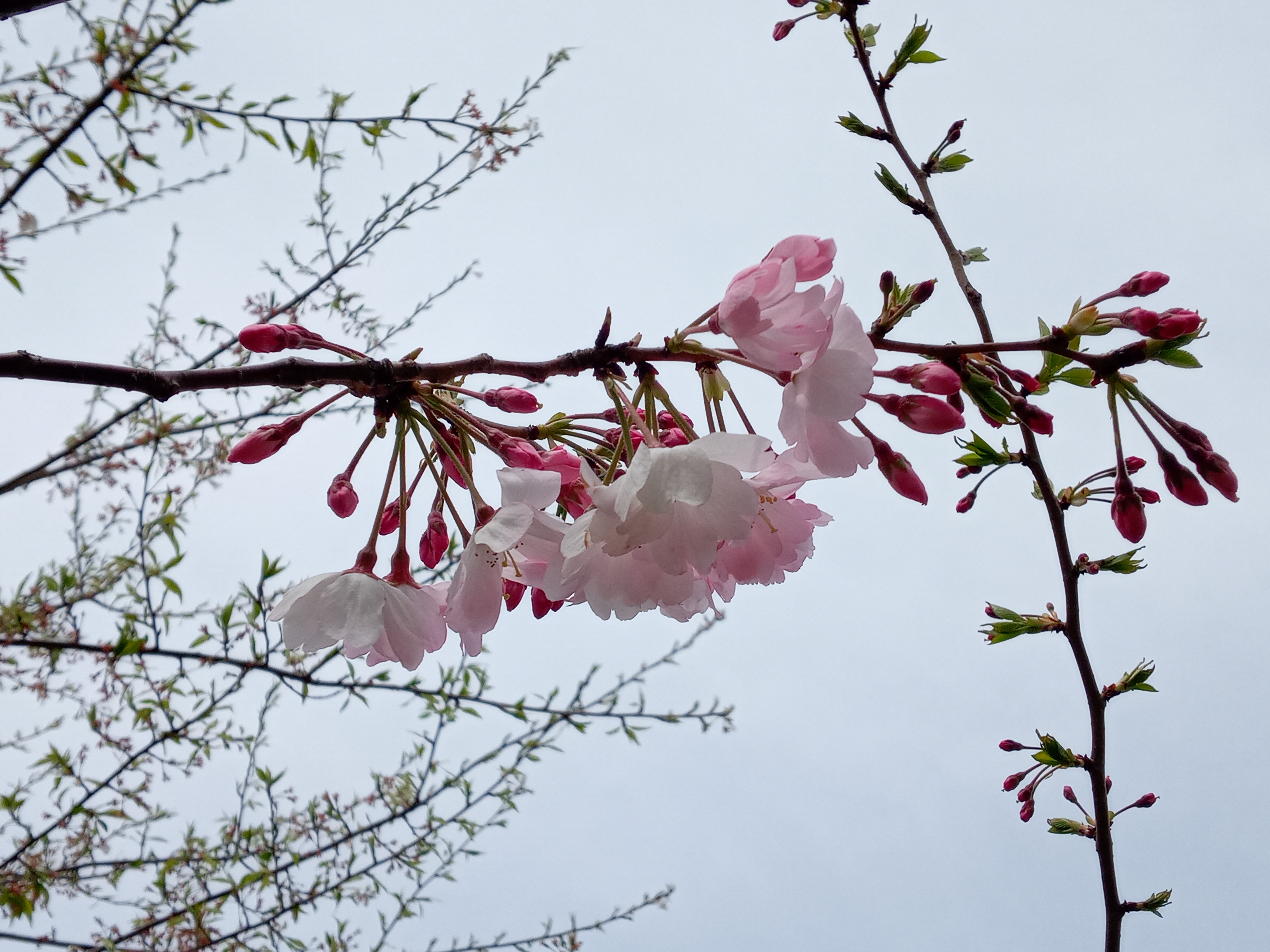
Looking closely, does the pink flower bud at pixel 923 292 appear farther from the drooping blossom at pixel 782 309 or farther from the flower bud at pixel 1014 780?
the flower bud at pixel 1014 780

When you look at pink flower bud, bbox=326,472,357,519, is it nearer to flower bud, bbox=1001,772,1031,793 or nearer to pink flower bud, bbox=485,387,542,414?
pink flower bud, bbox=485,387,542,414

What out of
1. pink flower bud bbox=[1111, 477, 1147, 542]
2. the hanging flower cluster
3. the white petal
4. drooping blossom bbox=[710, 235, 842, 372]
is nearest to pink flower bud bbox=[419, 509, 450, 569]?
the hanging flower cluster

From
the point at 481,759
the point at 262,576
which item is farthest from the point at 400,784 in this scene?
the point at 262,576

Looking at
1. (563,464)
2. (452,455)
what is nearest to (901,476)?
(563,464)

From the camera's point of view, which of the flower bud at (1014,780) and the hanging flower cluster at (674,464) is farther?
the flower bud at (1014,780)

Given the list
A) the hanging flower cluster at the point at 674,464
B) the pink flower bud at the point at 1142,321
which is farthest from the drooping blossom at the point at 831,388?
the pink flower bud at the point at 1142,321

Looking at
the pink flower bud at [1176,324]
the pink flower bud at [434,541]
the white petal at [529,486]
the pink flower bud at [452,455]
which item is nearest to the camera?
the pink flower bud at [1176,324]

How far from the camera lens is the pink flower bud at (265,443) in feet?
2.58

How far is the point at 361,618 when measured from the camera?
0.82 metres

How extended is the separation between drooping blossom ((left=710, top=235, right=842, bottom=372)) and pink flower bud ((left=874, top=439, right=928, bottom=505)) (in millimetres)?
151

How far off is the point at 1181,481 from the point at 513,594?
0.65 meters

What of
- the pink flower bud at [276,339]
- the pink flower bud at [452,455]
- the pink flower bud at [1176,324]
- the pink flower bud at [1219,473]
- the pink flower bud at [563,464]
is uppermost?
the pink flower bud at [276,339]

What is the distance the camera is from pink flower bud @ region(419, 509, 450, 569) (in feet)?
3.06

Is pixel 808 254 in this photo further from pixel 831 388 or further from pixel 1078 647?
pixel 1078 647
